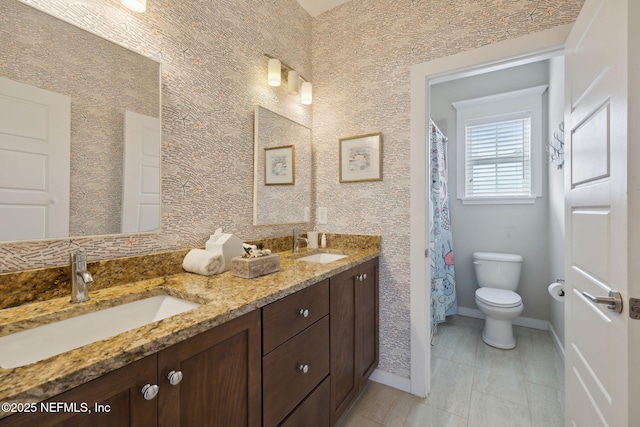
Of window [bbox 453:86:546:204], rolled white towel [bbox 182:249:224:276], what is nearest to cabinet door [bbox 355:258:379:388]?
Answer: rolled white towel [bbox 182:249:224:276]

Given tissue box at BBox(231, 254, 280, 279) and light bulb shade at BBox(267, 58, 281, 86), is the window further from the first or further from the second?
tissue box at BBox(231, 254, 280, 279)

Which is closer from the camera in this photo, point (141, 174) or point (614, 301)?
point (614, 301)

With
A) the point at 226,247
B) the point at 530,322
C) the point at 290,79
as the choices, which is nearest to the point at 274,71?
the point at 290,79

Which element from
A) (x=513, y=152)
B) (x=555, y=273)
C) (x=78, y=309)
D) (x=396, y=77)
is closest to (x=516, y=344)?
(x=555, y=273)

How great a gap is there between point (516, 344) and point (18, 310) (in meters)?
3.28

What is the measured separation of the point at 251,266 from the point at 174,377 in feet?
1.83

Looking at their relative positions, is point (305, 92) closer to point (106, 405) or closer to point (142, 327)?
point (142, 327)

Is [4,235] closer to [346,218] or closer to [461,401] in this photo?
[346,218]

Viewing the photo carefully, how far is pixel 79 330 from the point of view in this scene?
2.85 ft

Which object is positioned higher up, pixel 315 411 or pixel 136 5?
pixel 136 5

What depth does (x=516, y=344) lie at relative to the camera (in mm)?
2479

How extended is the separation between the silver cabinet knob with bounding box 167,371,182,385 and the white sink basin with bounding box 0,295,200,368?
1.05 ft

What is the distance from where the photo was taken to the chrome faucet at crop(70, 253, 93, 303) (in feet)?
2.99

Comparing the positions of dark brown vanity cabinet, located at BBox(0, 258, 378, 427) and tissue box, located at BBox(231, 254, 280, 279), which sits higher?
tissue box, located at BBox(231, 254, 280, 279)
